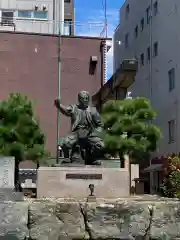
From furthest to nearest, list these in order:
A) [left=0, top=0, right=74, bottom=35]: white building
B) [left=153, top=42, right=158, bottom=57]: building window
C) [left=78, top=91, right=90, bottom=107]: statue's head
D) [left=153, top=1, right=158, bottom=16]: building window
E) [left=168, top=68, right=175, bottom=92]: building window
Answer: [left=153, top=1, right=158, bottom=16]: building window
[left=153, top=42, right=158, bottom=57]: building window
[left=0, top=0, right=74, bottom=35]: white building
[left=168, top=68, right=175, bottom=92]: building window
[left=78, top=91, right=90, bottom=107]: statue's head

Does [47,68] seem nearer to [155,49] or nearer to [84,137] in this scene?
[155,49]

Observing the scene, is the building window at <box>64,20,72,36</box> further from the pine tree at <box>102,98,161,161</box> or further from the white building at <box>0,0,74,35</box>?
the pine tree at <box>102,98,161,161</box>

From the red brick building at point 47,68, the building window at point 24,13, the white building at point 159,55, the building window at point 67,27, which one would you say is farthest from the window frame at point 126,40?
the red brick building at point 47,68

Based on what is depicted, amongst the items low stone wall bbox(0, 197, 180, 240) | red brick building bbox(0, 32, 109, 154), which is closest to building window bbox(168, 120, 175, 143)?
red brick building bbox(0, 32, 109, 154)

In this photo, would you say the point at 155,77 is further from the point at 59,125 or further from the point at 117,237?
the point at 117,237

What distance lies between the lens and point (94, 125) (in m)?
13.0

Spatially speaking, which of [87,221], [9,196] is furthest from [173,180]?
[9,196]

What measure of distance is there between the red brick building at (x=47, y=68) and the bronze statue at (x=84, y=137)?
1693cm

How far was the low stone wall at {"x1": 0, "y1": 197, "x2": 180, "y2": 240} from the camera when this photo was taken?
362 inches

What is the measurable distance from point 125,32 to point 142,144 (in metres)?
21.8

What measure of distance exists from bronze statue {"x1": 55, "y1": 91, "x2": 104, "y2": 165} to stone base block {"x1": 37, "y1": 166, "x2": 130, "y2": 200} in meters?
0.83

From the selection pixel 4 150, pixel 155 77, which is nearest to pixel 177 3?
pixel 155 77

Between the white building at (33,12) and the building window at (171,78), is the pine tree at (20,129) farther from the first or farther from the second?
the building window at (171,78)

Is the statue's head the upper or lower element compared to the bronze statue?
upper
